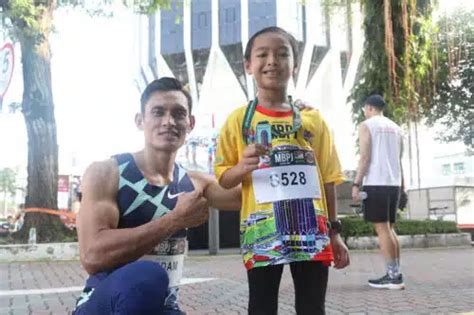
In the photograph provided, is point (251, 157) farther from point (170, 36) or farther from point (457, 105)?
point (170, 36)

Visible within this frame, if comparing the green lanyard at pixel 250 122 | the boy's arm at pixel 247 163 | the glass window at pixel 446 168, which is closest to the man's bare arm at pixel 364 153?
the green lanyard at pixel 250 122

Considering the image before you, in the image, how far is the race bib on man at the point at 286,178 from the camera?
2.43m

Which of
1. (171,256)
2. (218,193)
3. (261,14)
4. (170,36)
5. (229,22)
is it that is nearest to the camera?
(171,256)

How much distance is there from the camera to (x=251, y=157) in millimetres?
2297

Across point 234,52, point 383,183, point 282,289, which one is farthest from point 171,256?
point 234,52

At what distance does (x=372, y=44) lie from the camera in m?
11.4

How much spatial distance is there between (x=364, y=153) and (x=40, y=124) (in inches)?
300

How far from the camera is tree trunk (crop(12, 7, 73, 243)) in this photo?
1095cm

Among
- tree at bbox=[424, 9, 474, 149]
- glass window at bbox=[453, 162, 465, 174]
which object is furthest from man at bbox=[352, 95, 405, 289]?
glass window at bbox=[453, 162, 465, 174]

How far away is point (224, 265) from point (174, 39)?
1880 inches

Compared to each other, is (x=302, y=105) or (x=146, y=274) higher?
(x=302, y=105)

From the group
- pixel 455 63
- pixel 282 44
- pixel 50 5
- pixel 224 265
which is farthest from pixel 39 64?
pixel 282 44

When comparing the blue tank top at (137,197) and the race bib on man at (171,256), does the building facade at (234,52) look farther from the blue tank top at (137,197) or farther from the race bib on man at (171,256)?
the blue tank top at (137,197)

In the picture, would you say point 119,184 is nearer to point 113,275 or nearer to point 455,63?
point 113,275
